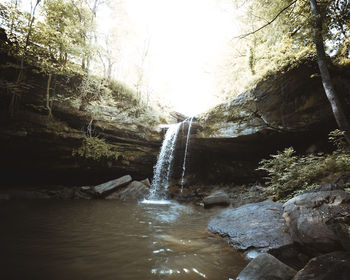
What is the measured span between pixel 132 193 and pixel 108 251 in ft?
21.3

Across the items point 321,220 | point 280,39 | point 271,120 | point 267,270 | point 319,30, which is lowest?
point 267,270

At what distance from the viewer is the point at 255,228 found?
345 centimetres

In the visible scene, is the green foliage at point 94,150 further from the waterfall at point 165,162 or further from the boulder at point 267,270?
the boulder at point 267,270

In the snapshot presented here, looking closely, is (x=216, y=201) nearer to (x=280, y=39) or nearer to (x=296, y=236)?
(x=296, y=236)

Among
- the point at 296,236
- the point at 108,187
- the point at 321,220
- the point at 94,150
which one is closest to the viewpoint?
the point at 321,220

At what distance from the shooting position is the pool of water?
2.27 m

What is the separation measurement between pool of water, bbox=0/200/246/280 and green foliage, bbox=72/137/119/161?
198 inches

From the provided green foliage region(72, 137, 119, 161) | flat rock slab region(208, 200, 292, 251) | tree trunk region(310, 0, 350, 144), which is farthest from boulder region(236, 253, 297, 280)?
green foliage region(72, 137, 119, 161)

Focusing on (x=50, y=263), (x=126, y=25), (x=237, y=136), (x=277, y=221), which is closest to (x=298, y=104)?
(x=237, y=136)

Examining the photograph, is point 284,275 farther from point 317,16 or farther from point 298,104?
point 298,104

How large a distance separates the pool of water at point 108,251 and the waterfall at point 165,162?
249 inches

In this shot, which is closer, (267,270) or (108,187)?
(267,270)

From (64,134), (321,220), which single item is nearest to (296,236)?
(321,220)

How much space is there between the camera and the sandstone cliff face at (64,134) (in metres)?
7.88
